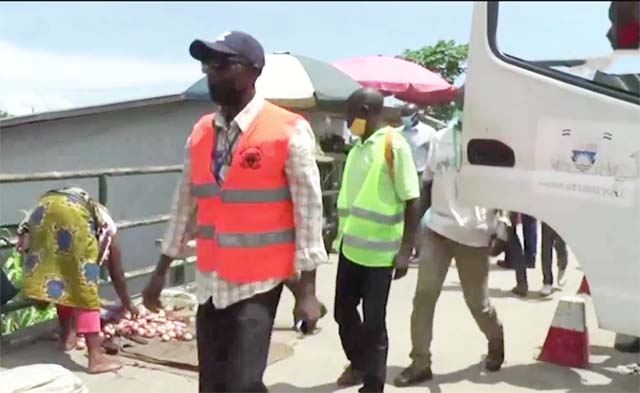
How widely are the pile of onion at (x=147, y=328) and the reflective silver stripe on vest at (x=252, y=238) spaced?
263 centimetres

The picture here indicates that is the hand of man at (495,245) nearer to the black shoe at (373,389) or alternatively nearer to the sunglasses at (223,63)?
the black shoe at (373,389)

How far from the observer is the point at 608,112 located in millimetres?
3910

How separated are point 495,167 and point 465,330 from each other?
2.55 m

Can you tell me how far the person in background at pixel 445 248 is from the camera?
15.9 ft

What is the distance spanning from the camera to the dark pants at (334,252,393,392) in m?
4.45

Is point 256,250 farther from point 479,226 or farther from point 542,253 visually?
point 542,253

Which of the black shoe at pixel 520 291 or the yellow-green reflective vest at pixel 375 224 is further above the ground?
the yellow-green reflective vest at pixel 375 224

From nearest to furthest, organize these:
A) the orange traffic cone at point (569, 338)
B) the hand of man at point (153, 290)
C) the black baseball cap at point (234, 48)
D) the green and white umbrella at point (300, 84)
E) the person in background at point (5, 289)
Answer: the black baseball cap at point (234, 48)
the hand of man at point (153, 290)
the person in background at point (5, 289)
the orange traffic cone at point (569, 338)
the green and white umbrella at point (300, 84)

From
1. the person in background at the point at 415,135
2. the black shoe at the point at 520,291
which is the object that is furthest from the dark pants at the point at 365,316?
the person in background at the point at 415,135

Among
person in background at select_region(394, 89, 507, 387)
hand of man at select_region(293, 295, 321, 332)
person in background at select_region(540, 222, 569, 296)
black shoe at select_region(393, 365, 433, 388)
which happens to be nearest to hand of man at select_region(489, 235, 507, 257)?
person in background at select_region(394, 89, 507, 387)

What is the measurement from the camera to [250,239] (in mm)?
3174

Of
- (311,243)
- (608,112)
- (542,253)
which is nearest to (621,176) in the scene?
(608,112)

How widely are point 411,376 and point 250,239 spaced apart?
7.09 ft

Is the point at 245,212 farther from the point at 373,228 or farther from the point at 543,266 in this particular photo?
the point at 543,266
